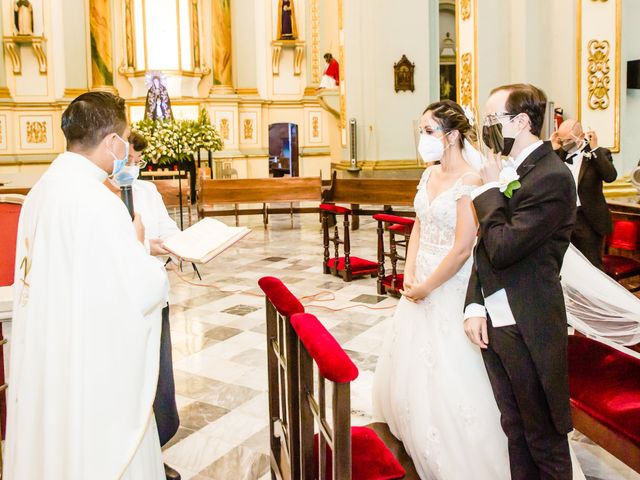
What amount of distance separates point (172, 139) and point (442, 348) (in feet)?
23.7

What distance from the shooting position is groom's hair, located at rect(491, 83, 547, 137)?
2410mm

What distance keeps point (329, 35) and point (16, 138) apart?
8.67m

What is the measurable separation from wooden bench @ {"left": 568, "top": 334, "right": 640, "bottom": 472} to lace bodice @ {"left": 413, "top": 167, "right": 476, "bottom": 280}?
70 cm

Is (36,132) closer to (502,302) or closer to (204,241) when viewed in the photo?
(204,241)

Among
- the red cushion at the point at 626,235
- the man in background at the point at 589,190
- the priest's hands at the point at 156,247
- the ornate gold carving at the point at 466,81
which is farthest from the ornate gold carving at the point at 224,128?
the priest's hands at the point at 156,247

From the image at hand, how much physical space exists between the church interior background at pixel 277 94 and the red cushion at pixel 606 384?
562 mm

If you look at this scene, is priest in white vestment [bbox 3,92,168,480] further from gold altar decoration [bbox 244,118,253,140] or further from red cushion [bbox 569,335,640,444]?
gold altar decoration [bbox 244,118,253,140]

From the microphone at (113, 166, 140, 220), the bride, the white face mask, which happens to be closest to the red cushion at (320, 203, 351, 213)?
the bride

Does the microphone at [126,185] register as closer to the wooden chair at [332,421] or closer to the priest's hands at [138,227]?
the priest's hands at [138,227]

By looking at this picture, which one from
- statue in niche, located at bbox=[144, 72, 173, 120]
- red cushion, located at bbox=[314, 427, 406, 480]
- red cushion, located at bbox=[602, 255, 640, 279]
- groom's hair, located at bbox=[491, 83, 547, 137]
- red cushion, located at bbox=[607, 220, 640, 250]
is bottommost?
red cushion, located at bbox=[314, 427, 406, 480]

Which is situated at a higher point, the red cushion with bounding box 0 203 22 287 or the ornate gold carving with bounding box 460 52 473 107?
the ornate gold carving with bounding box 460 52 473 107

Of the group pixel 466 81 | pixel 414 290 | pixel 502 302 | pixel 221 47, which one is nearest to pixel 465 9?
pixel 466 81

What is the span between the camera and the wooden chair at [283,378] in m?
2.36

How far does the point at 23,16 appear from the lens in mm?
16812
